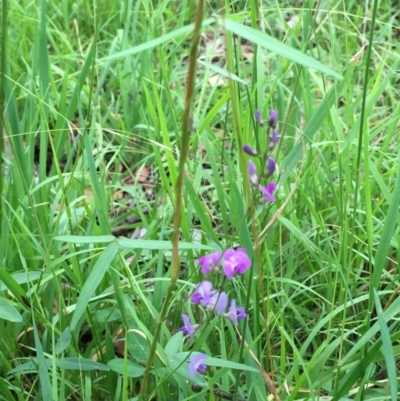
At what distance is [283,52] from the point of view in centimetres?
47

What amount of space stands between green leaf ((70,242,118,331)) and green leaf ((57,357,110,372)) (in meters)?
0.12

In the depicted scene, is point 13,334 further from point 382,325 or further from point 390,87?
point 390,87

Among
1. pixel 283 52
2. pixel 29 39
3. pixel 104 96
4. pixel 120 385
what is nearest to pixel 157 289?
pixel 120 385

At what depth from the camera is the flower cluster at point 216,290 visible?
2.03 ft

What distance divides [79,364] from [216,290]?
271 mm

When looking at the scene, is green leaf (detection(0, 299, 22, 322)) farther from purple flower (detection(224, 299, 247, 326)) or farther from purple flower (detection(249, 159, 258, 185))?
purple flower (detection(249, 159, 258, 185))

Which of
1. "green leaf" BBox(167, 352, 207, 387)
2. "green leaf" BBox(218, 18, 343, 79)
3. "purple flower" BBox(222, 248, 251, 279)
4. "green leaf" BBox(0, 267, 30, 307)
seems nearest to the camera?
"green leaf" BBox(218, 18, 343, 79)

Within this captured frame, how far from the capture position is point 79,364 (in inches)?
31.7

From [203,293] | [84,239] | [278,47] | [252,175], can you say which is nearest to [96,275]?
[84,239]

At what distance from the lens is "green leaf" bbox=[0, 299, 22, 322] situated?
761mm

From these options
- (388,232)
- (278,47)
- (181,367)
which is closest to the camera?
(278,47)

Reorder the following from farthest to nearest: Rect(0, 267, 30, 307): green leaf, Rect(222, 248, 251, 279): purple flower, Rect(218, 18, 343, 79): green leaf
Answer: Rect(0, 267, 30, 307): green leaf
Rect(222, 248, 251, 279): purple flower
Rect(218, 18, 343, 79): green leaf

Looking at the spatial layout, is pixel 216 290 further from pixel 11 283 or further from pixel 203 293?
pixel 11 283

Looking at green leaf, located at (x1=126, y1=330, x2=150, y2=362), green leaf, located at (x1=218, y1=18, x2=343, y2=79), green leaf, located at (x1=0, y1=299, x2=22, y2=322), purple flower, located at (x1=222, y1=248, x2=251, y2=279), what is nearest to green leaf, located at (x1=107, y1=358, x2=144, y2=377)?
green leaf, located at (x1=126, y1=330, x2=150, y2=362)
